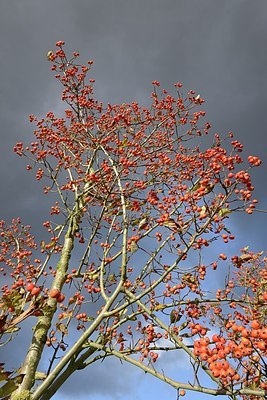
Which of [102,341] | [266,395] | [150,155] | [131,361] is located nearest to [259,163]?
[266,395]

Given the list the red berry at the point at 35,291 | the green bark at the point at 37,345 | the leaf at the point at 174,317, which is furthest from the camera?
the green bark at the point at 37,345

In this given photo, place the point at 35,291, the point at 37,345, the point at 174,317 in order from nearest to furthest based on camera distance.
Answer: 1. the point at 35,291
2. the point at 174,317
3. the point at 37,345

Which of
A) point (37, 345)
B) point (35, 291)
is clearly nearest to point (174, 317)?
point (35, 291)

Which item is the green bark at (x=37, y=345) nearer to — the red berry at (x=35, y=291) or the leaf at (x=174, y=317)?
the leaf at (x=174, y=317)

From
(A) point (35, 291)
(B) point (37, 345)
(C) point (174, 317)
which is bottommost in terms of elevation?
(A) point (35, 291)

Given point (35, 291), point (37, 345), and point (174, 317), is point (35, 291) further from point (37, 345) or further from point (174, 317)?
point (37, 345)

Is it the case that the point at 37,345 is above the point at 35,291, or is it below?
above

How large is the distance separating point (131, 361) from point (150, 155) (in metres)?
6.78

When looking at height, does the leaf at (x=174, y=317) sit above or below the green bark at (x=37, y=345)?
above

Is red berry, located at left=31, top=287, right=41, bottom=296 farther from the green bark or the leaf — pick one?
the leaf

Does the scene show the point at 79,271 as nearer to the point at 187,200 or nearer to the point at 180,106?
the point at 187,200

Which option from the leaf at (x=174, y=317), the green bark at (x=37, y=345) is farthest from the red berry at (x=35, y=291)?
the leaf at (x=174, y=317)

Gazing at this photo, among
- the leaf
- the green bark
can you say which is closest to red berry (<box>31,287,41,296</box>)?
the green bark

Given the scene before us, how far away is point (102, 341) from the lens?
5941mm
